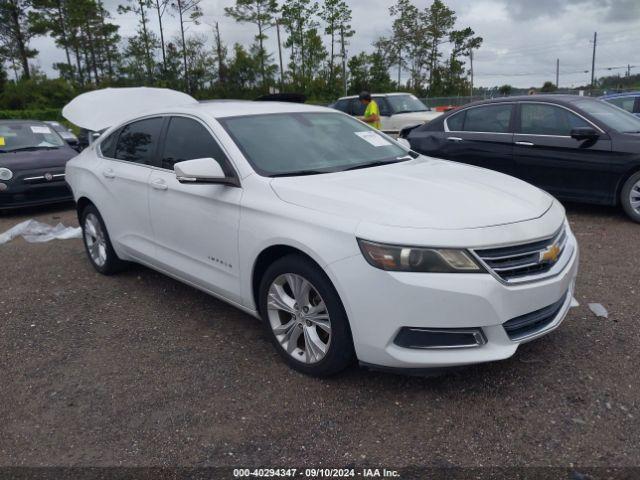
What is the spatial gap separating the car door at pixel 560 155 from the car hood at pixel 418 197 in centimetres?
354

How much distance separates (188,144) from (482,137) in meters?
4.73

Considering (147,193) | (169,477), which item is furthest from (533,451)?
(147,193)

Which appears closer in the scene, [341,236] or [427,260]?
[427,260]

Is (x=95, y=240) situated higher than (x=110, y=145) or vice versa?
(x=110, y=145)

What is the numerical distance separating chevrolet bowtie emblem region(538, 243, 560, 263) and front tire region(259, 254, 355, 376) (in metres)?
1.09

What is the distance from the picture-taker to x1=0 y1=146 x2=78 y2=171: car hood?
342 inches

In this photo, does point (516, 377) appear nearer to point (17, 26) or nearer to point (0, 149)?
point (0, 149)

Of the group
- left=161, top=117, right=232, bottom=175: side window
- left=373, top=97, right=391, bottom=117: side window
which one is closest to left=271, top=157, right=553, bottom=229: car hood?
left=161, top=117, right=232, bottom=175: side window

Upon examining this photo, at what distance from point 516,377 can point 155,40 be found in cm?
4451

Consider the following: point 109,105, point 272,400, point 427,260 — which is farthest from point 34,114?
point 427,260

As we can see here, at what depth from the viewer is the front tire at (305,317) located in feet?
9.84

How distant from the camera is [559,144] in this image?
6875 millimetres

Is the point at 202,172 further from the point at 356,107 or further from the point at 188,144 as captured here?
A: the point at 356,107

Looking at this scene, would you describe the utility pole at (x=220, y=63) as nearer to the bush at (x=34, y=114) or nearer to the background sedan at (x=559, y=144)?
the bush at (x=34, y=114)
